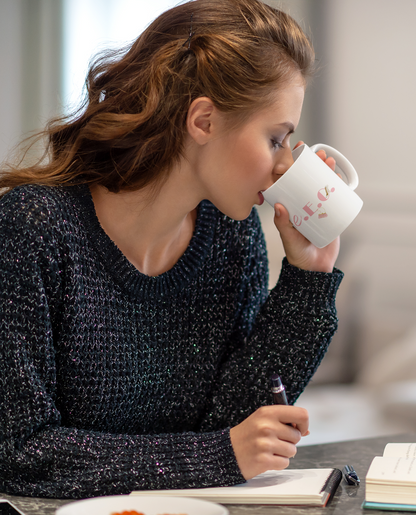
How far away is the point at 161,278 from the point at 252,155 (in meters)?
0.28

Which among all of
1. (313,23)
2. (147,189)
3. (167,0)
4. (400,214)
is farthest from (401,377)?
(147,189)

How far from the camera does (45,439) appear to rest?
83 centimetres

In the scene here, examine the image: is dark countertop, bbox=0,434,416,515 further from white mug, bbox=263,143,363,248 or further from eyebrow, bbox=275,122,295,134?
eyebrow, bbox=275,122,295,134

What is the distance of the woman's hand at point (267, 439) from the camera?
0.80 m

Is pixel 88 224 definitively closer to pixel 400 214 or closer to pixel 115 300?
pixel 115 300

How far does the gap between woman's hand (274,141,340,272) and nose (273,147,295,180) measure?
0.18 ft

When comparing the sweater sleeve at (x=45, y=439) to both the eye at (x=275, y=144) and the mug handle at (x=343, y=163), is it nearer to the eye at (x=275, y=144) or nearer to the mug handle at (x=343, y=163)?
the eye at (x=275, y=144)

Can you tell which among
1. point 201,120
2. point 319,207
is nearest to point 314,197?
point 319,207

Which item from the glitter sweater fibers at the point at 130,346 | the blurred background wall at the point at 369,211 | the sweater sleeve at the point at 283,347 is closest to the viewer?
the glitter sweater fibers at the point at 130,346

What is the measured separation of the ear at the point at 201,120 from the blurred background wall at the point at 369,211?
183 centimetres

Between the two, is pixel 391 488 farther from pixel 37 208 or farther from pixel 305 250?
pixel 37 208

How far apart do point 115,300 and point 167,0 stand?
1.38 m

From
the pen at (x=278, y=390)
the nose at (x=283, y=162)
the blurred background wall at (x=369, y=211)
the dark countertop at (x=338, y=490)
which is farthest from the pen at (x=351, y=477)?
the blurred background wall at (x=369, y=211)

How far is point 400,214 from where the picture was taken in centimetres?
307
